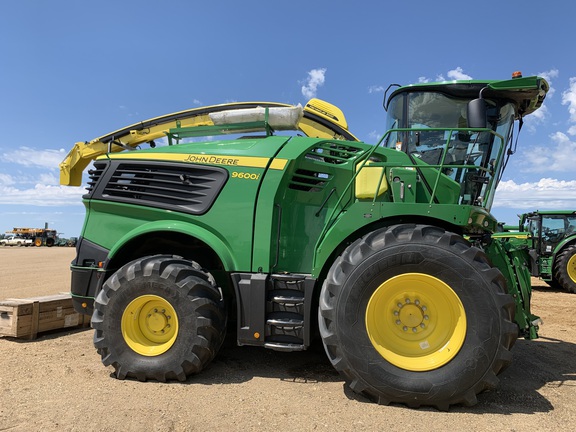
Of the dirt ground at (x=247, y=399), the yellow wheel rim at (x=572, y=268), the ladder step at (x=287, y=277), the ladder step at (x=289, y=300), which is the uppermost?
the ladder step at (x=287, y=277)

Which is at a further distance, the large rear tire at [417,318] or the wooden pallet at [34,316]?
the wooden pallet at [34,316]

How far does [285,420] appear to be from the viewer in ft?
9.30

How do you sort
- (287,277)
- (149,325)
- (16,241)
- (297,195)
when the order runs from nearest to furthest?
(287,277)
(149,325)
(297,195)
(16,241)

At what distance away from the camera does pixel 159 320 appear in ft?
12.1

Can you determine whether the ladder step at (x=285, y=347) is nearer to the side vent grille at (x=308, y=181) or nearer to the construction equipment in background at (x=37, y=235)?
the side vent grille at (x=308, y=181)

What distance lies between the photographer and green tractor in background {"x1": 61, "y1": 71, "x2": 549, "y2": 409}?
307 cm

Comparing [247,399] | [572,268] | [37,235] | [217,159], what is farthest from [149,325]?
[37,235]

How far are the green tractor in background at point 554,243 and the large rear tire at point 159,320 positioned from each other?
33.2ft

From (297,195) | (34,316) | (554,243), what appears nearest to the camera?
(297,195)

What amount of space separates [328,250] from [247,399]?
4.55 ft

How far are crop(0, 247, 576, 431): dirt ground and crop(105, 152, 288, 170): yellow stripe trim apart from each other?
6.57ft

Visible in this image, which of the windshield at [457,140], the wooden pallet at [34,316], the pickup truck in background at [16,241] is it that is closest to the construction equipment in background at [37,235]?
the pickup truck in background at [16,241]

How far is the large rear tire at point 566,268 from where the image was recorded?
36.7 feet

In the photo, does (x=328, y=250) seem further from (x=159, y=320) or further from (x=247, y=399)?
(x=159, y=320)
